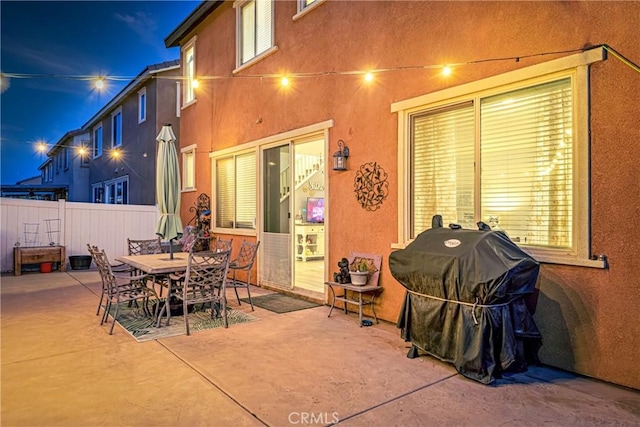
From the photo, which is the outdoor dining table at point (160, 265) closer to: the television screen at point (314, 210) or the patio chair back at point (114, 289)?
the patio chair back at point (114, 289)

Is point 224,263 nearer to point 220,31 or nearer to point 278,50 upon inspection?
point 278,50

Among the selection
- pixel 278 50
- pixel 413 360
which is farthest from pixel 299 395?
pixel 278 50

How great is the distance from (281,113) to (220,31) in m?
3.21

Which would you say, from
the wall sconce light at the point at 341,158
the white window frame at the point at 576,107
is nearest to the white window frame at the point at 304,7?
the wall sconce light at the point at 341,158

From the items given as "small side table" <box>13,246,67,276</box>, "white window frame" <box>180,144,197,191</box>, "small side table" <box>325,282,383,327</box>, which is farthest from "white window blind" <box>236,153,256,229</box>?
"small side table" <box>13,246,67,276</box>

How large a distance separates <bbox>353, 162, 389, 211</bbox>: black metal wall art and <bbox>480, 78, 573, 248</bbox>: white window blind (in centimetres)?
130

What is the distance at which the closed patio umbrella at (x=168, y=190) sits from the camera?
5543 mm

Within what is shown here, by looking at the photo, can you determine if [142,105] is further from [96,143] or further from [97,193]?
[97,193]

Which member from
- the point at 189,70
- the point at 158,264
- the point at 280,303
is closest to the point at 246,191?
the point at 280,303

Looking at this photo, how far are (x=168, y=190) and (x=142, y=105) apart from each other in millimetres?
8851

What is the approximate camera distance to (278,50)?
22.1 feet

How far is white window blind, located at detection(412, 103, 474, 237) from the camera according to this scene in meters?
4.14

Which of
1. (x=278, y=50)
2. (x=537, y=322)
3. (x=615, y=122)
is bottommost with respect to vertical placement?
(x=537, y=322)

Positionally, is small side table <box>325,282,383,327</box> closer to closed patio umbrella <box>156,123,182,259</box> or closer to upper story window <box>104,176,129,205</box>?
closed patio umbrella <box>156,123,182,259</box>
